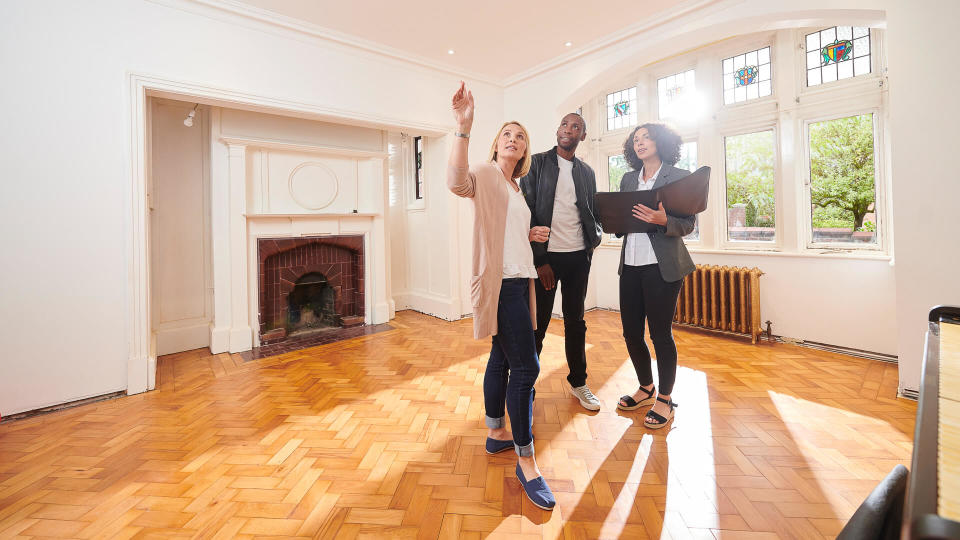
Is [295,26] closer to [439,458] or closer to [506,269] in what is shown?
[506,269]

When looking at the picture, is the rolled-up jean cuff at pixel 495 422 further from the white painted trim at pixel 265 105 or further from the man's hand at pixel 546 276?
the white painted trim at pixel 265 105

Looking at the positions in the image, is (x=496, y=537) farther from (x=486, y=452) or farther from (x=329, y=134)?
(x=329, y=134)

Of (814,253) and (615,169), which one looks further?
(615,169)

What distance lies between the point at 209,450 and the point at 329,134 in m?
3.53

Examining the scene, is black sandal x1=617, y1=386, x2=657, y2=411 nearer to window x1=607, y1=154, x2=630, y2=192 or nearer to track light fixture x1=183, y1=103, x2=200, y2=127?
window x1=607, y1=154, x2=630, y2=192

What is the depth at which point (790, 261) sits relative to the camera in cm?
392

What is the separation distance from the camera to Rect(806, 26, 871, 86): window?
3.60 m

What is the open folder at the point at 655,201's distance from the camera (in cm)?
195

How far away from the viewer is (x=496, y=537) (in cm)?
147

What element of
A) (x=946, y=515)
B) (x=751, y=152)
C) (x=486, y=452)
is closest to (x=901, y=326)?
(x=751, y=152)

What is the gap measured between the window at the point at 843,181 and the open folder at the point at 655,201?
8.97 feet

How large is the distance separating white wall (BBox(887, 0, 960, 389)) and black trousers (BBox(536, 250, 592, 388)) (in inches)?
81.3

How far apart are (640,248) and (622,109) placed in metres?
3.91

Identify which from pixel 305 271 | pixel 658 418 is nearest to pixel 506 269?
pixel 658 418
